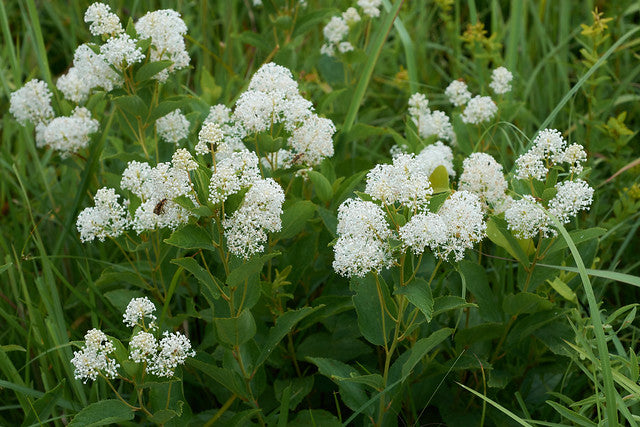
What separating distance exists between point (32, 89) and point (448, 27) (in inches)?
90.2

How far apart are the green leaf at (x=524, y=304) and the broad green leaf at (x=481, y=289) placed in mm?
54

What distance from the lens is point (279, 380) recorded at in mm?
2129

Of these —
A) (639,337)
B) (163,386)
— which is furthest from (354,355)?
(639,337)

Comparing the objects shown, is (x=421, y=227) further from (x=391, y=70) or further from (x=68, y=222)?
(x=391, y=70)

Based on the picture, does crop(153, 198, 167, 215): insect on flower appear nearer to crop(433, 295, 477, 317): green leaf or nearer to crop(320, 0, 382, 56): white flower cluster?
A: crop(433, 295, 477, 317): green leaf

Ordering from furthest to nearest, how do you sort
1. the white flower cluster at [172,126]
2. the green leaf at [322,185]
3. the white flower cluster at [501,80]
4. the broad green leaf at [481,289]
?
the white flower cluster at [501,80]
the white flower cluster at [172,126]
the green leaf at [322,185]
the broad green leaf at [481,289]

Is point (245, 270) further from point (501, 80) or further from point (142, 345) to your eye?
point (501, 80)

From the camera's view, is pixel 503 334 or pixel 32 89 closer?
pixel 503 334

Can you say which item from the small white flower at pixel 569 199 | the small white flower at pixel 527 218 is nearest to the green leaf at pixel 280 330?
the small white flower at pixel 527 218

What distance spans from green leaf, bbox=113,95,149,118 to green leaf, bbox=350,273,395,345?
0.89m

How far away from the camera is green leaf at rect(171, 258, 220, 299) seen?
159 cm

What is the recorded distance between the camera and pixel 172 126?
2342 millimetres

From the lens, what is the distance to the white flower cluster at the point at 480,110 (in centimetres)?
245

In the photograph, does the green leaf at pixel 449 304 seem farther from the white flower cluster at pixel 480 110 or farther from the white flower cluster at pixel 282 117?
the white flower cluster at pixel 480 110
